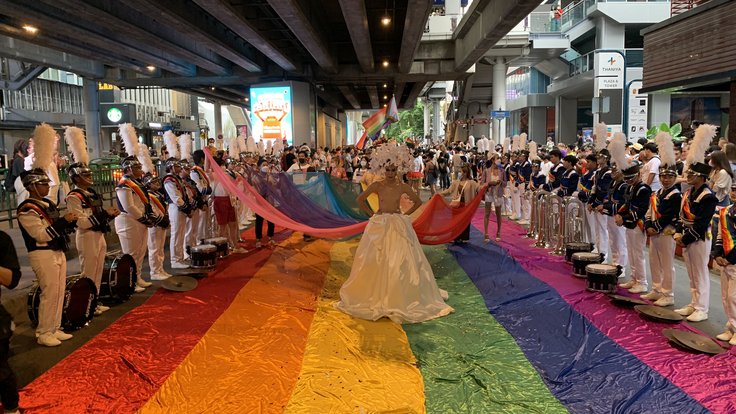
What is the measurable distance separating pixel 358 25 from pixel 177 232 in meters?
9.05

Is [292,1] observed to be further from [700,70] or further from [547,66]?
[547,66]

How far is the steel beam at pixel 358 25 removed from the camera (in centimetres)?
1379

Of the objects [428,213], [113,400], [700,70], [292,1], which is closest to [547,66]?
[700,70]

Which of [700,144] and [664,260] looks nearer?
[700,144]

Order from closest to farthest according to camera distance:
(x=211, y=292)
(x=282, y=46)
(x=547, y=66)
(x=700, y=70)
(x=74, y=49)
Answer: (x=211, y=292)
(x=700, y=70)
(x=74, y=49)
(x=282, y=46)
(x=547, y=66)

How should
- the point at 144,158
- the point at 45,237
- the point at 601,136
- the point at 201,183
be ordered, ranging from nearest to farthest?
the point at 45,237 < the point at 144,158 < the point at 601,136 < the point at 201,183

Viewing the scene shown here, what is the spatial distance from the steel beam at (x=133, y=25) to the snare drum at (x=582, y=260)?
12.3m

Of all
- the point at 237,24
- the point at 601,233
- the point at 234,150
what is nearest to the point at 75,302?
the point at 601,233

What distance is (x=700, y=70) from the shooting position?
1698 cm

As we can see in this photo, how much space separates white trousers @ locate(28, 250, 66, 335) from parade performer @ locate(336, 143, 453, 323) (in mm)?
3410

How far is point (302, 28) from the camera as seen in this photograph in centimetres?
1612

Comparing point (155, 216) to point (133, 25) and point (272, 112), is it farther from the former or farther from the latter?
point (272, 112)

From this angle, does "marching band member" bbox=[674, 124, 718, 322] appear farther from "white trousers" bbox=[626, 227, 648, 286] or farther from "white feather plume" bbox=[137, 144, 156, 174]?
"white feather plume" bbox=[137, 144, 156, 174]

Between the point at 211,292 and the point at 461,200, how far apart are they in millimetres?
5618
